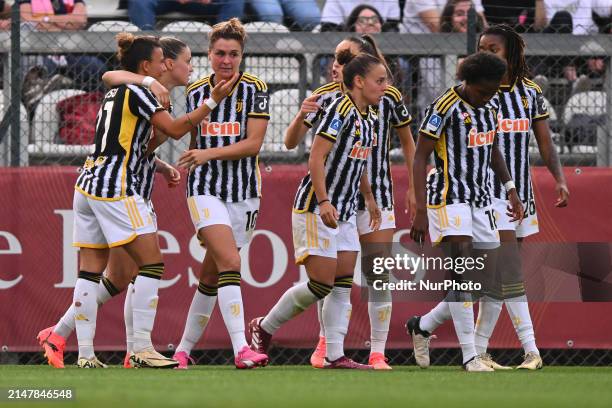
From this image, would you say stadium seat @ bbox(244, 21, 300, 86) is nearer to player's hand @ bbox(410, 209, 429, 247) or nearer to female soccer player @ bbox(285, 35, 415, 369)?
female soccer player @ bbox(285, 35, 415, 369)

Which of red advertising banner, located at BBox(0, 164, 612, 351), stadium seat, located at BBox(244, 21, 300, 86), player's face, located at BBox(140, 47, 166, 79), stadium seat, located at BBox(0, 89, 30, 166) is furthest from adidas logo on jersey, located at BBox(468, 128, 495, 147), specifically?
stadium seat, located at BBox(0, 89, 30, 166)

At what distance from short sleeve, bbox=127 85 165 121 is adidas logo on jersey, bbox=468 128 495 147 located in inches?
73.1

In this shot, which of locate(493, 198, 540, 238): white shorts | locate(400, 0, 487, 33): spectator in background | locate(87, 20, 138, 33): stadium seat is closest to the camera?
locate(493, 198, 540, 238): white shorts

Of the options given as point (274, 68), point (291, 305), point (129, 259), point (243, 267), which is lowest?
A: point (291, 305)

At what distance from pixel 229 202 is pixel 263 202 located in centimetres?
176

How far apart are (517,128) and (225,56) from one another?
194 cm

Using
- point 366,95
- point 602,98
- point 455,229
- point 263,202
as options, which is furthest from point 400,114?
point 602,98

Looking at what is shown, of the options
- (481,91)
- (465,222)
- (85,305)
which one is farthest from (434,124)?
(85,305)

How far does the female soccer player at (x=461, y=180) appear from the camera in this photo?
777cm

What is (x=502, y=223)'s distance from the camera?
8.23 m

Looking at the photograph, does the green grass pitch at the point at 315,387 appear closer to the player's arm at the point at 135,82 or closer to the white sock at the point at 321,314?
the white sock at the point at 321,314

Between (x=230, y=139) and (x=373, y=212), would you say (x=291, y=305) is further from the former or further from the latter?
(x=230, y=139)

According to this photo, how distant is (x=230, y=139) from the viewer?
7.95m

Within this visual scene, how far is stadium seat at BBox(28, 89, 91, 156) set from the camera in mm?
9688
